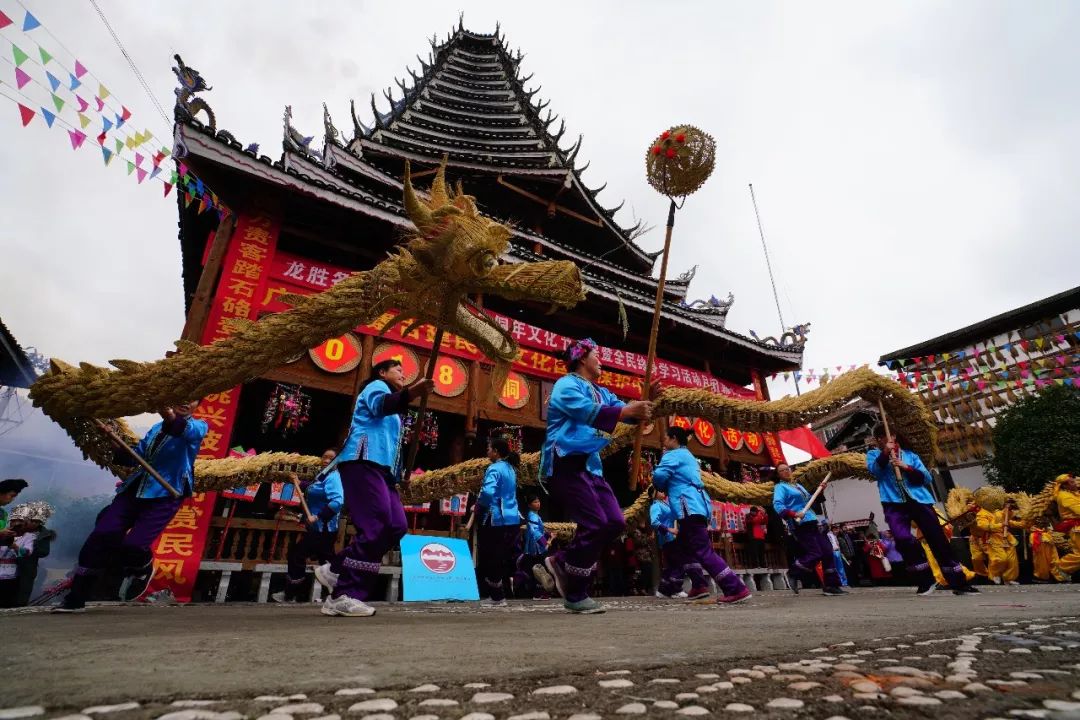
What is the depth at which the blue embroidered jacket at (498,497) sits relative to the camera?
6090 millimetres

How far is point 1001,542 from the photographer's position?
8.96 metres

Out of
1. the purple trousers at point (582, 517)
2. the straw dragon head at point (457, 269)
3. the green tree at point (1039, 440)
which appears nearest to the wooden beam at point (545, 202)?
the straw dragon head at point (457, 269)

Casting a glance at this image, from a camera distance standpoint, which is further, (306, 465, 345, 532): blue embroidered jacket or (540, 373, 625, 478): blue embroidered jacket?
(306, 465, 345, 532): blue embroidered jacket

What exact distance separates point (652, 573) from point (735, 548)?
2649 millimetres

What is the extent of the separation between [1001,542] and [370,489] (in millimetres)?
11189

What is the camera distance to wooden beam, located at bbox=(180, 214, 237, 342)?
7.69 metres

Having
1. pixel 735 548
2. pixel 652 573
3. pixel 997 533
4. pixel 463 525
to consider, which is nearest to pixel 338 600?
pixel 463 525

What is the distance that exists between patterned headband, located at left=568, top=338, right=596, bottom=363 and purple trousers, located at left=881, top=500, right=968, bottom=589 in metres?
3.82

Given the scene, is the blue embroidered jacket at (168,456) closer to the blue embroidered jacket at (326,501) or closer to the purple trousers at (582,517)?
the blue embroidered jacket at (326,501)

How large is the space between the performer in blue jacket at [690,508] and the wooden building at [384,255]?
1.63 meters

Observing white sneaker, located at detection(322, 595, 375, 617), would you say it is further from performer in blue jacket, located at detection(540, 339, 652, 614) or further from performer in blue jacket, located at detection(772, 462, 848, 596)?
performer in blue jacket, located at detection(772, 462, 848, 596)

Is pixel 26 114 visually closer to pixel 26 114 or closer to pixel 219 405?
pixel 26 114

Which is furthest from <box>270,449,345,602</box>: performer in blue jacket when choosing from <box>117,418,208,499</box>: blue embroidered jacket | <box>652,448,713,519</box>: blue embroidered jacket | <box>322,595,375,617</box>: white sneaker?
<box>652,448,713,519</box>: blue embroidered jacket

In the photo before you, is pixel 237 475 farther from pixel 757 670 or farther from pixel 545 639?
pixel 757 670
